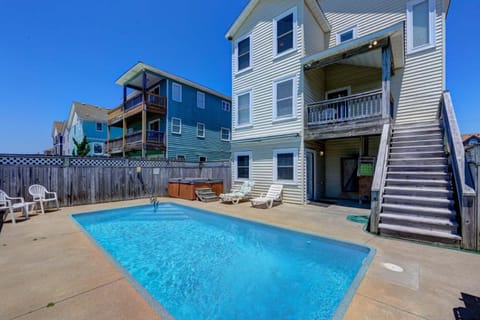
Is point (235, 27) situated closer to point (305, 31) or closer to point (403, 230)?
point (305, 31)

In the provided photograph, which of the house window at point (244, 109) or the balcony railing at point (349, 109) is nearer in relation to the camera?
the balcony railing at point (349, 109)

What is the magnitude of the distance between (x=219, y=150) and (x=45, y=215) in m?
13.7

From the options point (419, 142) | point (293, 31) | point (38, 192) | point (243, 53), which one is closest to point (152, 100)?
point (243, 53)

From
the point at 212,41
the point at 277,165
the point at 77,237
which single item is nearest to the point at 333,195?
the point at 277,165

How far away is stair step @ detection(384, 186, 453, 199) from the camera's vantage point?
489cm

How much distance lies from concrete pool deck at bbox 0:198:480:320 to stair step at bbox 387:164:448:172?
98.3 inches

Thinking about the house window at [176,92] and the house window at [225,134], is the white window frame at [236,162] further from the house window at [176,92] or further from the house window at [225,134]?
the house window at [225,134]

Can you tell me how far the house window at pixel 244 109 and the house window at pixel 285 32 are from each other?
8.37 feet

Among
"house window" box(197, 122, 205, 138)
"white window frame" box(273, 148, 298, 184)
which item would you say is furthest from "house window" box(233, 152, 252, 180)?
"house window" box(197, 122, 205, 138)

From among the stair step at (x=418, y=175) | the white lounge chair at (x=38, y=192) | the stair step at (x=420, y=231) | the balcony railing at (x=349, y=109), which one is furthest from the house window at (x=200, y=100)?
the stair step at (x=420, y=231)

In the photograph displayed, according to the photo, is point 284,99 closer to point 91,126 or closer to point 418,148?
point 418,148

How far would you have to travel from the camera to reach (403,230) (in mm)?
4617

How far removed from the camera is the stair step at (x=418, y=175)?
17.5 ft

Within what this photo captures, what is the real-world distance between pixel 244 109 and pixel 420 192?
323 inches
